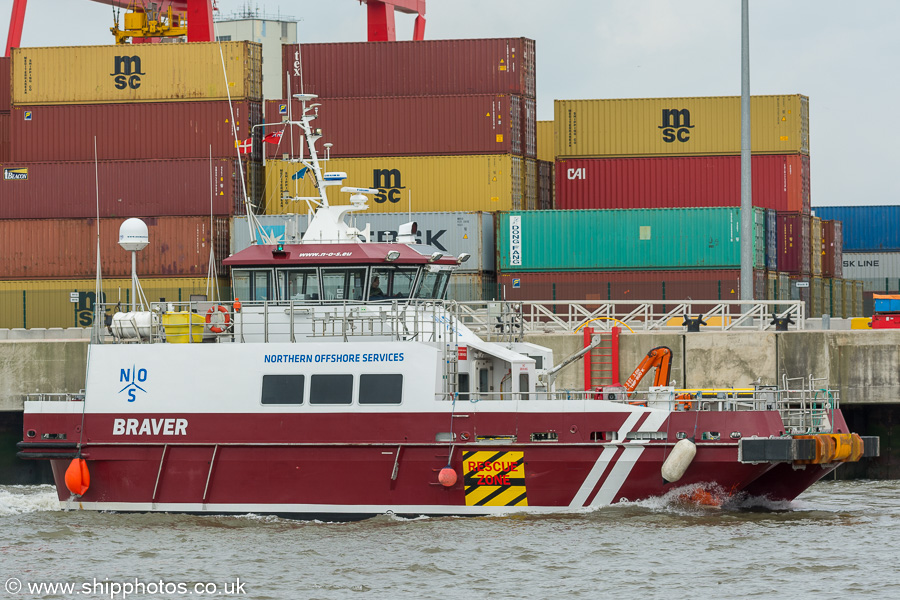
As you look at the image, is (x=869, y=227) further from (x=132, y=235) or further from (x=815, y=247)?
(x=132, y=235)

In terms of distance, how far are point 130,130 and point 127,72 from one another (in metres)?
1.40

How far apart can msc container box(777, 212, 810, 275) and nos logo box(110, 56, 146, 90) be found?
613 inches

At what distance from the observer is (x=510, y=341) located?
65.7ft

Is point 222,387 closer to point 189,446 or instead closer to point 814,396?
point 189,446

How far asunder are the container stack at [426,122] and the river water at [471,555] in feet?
48.2

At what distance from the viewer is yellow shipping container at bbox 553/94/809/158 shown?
34344 millimetres

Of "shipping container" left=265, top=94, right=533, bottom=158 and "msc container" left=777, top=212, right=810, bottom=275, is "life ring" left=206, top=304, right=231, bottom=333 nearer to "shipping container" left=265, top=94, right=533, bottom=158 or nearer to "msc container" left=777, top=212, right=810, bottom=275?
"shipping container" left=265, top=94, right=533, bottom=158

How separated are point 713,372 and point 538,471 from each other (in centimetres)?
825

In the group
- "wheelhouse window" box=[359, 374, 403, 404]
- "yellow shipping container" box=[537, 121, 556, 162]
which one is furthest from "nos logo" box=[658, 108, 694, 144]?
"wheelhouse window" box=[359, 374, 403, 404]

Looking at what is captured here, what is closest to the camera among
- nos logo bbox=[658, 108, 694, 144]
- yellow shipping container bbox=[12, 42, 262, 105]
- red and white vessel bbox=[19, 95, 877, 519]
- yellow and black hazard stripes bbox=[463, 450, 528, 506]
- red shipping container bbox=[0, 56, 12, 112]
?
red and white vessel bbox=[19, 95, 877, 519]

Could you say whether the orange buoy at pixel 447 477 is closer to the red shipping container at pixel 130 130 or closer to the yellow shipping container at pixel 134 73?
the red shipping container at pixel 130 130

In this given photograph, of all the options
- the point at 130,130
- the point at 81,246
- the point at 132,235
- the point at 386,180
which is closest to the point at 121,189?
the point at 130,130

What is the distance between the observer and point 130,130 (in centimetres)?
3309

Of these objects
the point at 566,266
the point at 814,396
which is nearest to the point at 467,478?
the point at 814,396
